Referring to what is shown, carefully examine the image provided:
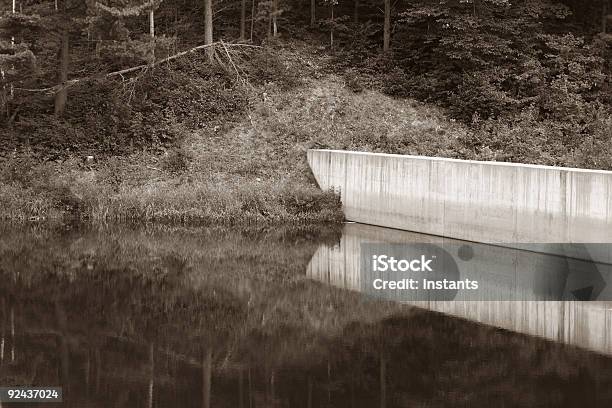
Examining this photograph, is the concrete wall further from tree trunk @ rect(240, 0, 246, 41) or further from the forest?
tree trunk @ rect(240, 0, 246, 41)

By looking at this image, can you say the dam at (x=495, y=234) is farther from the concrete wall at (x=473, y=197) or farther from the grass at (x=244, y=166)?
the grass at (x=244, y=166)

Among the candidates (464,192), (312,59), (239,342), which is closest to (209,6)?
(312,59)

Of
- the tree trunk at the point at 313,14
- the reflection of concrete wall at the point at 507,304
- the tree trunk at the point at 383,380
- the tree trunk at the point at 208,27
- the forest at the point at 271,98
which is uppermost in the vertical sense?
the tree trunk at the point at 313,14

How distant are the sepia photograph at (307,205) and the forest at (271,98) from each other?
0.30 ft

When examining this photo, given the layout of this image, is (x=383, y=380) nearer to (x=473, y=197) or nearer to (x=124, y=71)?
(x=473, y=197)

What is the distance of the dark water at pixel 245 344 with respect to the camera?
30.6ft

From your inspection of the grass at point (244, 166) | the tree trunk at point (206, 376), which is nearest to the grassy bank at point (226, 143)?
the grass at point (244, 166)

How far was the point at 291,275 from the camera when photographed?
15875mm

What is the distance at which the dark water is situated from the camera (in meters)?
9.32

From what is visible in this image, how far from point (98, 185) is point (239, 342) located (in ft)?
41.2

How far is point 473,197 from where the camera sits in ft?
61.2

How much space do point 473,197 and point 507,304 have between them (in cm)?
530

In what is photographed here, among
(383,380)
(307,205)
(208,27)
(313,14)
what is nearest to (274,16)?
(313,14)

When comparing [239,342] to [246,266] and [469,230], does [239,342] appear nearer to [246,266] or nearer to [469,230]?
[246,266]
